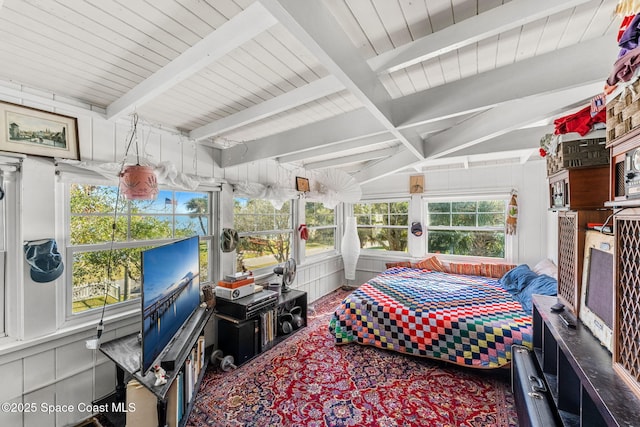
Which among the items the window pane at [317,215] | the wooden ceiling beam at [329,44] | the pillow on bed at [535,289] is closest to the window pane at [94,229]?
the wooden ceiling beam at [329,44]

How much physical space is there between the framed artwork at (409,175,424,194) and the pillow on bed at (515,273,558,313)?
2099 mm

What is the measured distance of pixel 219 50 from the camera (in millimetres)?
1142

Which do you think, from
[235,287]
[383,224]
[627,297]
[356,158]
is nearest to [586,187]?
[627,297]

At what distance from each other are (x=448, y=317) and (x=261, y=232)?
7.74ft

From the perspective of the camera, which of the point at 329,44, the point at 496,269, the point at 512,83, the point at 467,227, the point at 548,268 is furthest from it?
the point at 467,227

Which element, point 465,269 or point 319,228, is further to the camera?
point 319,228

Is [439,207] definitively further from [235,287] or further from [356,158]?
[235,287]

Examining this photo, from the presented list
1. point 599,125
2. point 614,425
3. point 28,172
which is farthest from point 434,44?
point 28,172

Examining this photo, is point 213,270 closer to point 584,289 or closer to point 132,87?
point 132,87

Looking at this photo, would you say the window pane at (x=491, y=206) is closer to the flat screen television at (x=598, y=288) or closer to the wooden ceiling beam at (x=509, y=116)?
the wooden ceiling beam at (x=509, y=116)

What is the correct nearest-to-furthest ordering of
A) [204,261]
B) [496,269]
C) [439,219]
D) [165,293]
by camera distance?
[165,293] < [204,261] < [496,269] < [439,219]

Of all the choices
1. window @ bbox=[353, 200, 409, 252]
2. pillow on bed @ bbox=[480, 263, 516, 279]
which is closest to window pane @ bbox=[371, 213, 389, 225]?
window @ bbox=[353, 200, 409, 252]

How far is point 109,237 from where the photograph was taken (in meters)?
2.14

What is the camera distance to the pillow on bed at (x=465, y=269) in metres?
3.92
